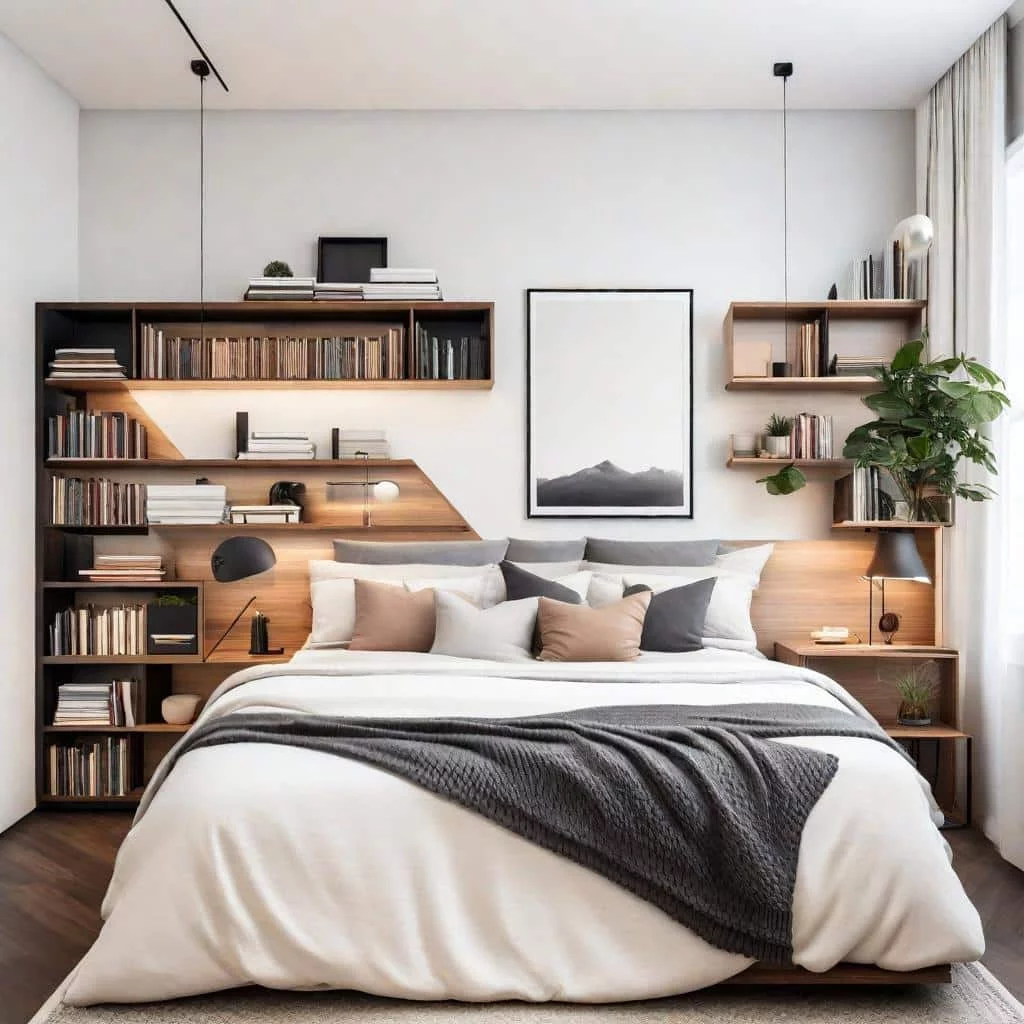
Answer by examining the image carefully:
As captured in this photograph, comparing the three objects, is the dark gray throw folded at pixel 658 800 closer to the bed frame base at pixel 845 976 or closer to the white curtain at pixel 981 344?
the bed frame base at pixel 845 976

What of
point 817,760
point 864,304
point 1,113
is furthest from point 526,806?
point 1,113

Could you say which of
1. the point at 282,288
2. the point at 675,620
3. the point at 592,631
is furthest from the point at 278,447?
the point at 675,620

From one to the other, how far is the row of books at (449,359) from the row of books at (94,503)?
1.36 m

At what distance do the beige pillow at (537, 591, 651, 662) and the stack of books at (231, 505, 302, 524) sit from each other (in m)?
1.35

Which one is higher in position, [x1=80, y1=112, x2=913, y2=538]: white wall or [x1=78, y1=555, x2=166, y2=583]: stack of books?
[x1=80, y1=112, x2=913, y2=538]: white wall

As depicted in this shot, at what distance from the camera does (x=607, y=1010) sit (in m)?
Result: 2.39

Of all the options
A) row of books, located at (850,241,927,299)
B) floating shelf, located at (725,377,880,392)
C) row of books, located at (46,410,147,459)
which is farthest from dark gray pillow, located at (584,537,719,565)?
row of books, located at (46,410,147,459)

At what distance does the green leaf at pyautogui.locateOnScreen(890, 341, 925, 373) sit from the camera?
13.4 feet

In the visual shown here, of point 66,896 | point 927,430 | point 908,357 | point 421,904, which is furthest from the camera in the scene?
point 908,357

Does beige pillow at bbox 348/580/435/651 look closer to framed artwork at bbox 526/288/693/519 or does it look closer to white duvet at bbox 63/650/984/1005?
framed artwork at bbox 526/288/693/519

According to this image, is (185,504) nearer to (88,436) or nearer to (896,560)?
(88,436)

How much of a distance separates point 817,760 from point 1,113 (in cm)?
379

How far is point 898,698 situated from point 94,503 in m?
3.67

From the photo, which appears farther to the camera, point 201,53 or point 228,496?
point 228,496
